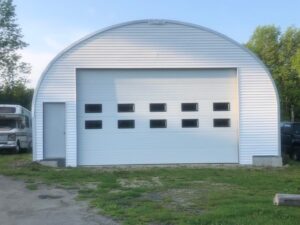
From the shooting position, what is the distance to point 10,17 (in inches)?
2339

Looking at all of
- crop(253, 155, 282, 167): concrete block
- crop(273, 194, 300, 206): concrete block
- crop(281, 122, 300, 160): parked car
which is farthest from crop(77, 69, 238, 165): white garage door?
crop(273, 194, 300, 206): concrete block

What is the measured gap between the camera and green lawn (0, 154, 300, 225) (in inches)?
402

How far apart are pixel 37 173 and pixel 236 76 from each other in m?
8.95

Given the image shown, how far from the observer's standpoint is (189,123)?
22.3m

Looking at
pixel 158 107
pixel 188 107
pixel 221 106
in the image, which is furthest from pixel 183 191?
pixel 221 106

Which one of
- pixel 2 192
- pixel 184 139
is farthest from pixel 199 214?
pixel 184 139

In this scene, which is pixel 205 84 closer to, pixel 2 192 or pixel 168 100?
pixel 168 100

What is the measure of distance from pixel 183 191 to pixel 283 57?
160ft

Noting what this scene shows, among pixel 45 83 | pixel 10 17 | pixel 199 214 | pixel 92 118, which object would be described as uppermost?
pixel 10 17

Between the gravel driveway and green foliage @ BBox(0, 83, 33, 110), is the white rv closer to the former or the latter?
the gravel driveway

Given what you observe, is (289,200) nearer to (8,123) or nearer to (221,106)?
(221,106)

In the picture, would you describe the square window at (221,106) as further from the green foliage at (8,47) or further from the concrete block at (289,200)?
the green foliage at (8,47)

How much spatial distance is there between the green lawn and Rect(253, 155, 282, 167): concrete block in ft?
2.23

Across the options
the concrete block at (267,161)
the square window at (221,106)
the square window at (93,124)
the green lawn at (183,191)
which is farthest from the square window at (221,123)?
the square window at (93,124)
